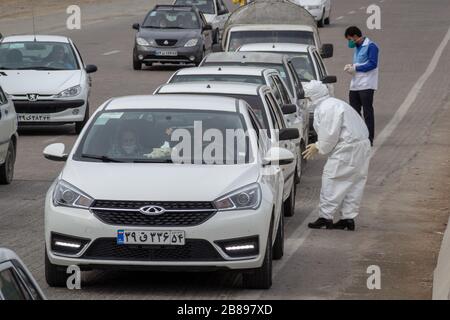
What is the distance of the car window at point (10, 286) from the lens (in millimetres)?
7031

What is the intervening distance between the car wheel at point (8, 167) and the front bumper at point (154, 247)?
22.9 ft

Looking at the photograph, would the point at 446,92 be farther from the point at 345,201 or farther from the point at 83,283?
the point at 83,283

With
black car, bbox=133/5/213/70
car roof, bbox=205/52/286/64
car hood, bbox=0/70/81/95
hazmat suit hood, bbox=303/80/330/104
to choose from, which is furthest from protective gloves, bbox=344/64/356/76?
black car, bbox=133/5/213/70

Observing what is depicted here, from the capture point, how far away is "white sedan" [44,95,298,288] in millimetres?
11695

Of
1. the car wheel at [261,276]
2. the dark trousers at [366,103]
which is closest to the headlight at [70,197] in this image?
the car wheel at [261,276]

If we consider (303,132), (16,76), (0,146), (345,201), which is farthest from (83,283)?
(16,76)

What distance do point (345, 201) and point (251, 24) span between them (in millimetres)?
13973

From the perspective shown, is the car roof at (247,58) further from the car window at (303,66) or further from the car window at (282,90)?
the car window at (303,66)

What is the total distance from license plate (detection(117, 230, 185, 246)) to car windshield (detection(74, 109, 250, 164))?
1.02 metres

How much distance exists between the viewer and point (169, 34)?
3816 cm

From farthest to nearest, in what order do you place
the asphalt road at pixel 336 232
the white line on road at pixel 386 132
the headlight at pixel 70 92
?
1. the headlight at pixel 70 92
2. the white line on road at pixel 386 132
3. the asphalt road at pixel 336 232

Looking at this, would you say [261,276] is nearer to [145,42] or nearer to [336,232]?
[336,232]
